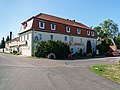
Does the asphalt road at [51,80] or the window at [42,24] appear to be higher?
the window at [42,24]

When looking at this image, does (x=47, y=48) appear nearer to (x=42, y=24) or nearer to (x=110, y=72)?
(x=42, y=24)

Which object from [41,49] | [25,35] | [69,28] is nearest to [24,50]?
[25,35]

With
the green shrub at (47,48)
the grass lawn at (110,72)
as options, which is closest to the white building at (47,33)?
the green shrub at (47,48)

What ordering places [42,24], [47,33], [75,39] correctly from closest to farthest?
[42,24], [47,33], [75,39]

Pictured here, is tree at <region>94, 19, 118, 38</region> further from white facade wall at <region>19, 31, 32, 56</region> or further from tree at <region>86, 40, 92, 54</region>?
white facade wall at <region>19, 31, 32, 56</region>

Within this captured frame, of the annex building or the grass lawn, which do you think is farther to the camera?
the annex building

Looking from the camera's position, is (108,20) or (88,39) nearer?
(88,39)

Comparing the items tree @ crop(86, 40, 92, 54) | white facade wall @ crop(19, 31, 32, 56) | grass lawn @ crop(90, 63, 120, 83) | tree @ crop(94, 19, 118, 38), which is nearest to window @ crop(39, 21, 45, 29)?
white facade wall @ crop(19, 31, 32, 56)

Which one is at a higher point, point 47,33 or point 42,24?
point 42,24

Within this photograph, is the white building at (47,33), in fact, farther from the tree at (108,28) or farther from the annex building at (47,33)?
the tree at (108,28)

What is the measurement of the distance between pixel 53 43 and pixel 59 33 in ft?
27.4

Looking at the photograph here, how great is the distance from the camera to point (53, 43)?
33688 mm

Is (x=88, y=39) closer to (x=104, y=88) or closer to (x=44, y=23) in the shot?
(x=44, y=23)

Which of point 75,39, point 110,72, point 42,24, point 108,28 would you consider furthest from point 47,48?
point 108,28
